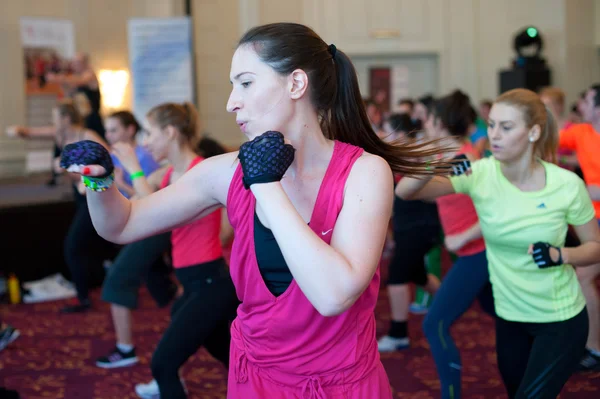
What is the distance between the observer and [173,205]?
175cm

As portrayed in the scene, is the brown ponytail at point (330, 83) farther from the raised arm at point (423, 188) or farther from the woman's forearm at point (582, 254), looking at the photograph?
the woman's forearm at point (582, 254)

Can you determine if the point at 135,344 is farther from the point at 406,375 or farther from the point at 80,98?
the point at 80,98

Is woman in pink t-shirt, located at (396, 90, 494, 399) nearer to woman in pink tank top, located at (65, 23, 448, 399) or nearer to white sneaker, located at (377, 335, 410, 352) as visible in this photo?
white sneaker, located at (377, 335, 410, 352)

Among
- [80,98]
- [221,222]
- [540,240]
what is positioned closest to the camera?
[540,240]

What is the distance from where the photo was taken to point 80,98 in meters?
10.1

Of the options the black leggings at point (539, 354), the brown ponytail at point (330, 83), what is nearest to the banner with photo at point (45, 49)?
the black leggings at point (539, 354)

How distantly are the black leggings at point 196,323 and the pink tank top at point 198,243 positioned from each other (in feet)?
0.10

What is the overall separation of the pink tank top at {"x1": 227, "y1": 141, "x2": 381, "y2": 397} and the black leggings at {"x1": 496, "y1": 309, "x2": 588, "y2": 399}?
2.90 ft

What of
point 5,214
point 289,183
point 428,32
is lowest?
point 5,214

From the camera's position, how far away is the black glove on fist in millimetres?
1527

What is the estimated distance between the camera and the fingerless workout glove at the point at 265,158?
1401mm

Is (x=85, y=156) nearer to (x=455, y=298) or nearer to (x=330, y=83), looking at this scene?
(x=330, y=83)

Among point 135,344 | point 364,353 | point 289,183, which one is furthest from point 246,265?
point 135,344

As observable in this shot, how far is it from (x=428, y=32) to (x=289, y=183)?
10021mm
